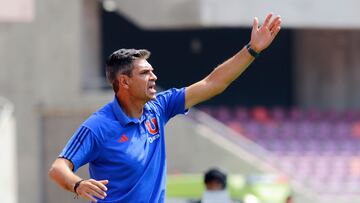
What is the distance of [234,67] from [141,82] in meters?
0.64

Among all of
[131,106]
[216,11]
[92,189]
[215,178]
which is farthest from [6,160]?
[92,189]

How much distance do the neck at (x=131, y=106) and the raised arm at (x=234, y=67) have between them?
0.38 meters

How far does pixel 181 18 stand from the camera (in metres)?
20.6

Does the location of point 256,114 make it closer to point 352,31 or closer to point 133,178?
point 352,31

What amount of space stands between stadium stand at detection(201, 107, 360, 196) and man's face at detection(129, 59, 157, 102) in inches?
572

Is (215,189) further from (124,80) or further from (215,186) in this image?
(124,80)

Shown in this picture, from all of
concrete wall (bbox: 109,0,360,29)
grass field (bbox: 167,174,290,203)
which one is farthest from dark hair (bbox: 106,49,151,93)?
concrete wall (bbox: 109,0,360,29)

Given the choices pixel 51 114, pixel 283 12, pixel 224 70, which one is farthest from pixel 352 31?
pixel 224 70

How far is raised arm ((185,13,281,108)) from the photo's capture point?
6.25 m

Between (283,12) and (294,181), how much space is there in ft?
11.0

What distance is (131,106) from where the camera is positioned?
236 inches

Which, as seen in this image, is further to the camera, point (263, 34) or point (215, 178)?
point (215, 178)

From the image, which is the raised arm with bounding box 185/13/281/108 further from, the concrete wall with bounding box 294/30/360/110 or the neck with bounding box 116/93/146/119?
the concrete wall with bounding box 294/30/360/110

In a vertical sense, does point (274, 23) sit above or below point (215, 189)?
above
